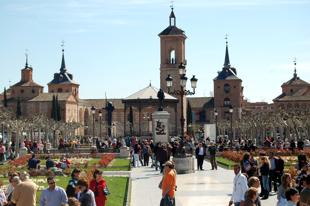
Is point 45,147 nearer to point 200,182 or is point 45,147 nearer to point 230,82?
point 200,182

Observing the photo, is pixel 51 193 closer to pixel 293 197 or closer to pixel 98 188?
pixel 98 188

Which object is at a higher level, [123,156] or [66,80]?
[66,80]

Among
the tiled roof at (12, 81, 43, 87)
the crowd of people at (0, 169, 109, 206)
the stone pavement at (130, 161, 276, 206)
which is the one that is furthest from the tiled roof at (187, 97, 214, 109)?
the crowd of people at (0, 169, 109, 206)

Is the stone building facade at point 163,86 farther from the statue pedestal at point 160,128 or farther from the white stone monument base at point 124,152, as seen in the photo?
the statue pedestal at point 160,128

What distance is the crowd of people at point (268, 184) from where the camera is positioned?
9.53m

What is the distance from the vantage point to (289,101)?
129000 millimetres

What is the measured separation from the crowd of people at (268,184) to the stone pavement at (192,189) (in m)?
0.78

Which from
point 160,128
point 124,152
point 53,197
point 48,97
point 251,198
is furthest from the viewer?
point 48,97

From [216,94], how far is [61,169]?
4008 inches

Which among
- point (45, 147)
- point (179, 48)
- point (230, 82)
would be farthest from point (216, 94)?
point (45, 147)

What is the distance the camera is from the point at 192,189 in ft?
76.0

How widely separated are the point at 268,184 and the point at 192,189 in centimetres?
397

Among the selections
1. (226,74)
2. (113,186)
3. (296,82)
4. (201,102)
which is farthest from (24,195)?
(296,82)

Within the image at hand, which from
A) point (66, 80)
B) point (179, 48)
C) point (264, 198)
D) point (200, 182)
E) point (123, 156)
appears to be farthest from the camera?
point (66, 80)
